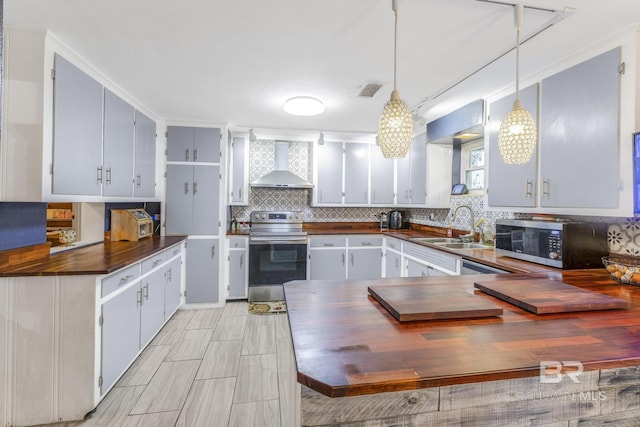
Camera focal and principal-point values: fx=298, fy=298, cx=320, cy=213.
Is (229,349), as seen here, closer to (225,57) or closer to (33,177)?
(33,177)

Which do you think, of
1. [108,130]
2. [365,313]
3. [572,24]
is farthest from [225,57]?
[572,24]

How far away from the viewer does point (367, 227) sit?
4641 millimetres

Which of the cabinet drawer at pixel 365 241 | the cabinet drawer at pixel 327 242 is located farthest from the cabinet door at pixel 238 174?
the cabinet drawer at pixel 365 241

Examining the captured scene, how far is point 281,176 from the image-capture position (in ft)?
13.2

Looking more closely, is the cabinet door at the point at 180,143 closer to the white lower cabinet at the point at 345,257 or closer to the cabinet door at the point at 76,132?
the cabinet door at the point at 76,132

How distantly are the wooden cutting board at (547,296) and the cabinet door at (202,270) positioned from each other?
3015 mm

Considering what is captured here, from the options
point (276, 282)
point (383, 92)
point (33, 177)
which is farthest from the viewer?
point (276, 282)

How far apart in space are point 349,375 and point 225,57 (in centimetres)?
205

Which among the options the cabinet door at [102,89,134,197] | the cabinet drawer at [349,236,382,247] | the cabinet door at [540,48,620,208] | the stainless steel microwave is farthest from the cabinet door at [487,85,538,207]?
the cabinet door at [102,89,134,197]

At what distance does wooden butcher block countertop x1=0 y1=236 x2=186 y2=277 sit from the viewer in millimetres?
1688

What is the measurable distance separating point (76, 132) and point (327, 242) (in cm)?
280

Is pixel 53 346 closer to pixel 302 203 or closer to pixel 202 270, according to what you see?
pixel 202 270

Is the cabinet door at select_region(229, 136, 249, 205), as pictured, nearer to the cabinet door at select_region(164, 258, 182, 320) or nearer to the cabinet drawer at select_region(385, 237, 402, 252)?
the cabinet door at select_region(164, 258, 182, 320)

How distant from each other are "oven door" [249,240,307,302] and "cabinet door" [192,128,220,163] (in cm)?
117
